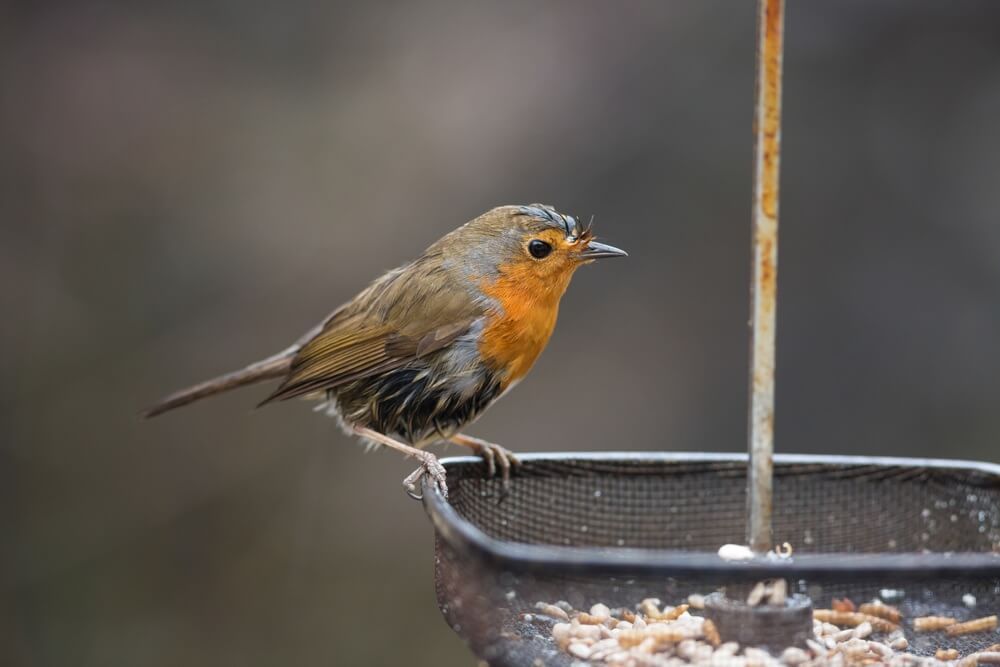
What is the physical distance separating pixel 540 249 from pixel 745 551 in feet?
4.83

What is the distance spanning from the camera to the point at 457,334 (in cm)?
371

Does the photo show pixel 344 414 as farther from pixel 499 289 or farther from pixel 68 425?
pixel 68 425

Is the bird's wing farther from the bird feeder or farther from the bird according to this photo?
the bird feeder

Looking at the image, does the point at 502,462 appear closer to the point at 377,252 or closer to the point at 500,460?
the point at 500,460

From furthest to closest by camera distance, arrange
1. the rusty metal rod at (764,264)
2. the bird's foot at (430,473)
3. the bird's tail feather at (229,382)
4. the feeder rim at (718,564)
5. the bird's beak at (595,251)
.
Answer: the bird's tail feather at (229,382) → the bird's beak at (595,251) → the bird's foot at (430,473) → the rusty metal rod at (764,264) → the feeder rim at (718,564)

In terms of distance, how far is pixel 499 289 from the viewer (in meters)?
3.75

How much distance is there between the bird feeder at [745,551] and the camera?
201 cm

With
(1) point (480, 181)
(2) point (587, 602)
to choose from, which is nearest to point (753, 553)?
(2) point (587, 602)

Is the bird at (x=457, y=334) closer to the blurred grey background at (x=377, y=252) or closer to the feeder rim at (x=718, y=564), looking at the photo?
the feeder rim at (x=718, y=564)

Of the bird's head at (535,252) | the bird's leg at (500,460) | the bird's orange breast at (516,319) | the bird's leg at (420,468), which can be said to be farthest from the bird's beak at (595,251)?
the bird's leg at (420,468)

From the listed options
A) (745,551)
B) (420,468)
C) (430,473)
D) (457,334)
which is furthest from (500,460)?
(745,551)

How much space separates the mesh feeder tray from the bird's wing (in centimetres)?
60

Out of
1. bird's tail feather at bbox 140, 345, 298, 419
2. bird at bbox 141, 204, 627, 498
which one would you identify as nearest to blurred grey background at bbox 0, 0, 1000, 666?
bird's tail feather at bbox 140, 345, 298, 419

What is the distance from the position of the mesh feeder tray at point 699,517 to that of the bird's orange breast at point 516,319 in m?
0.49
